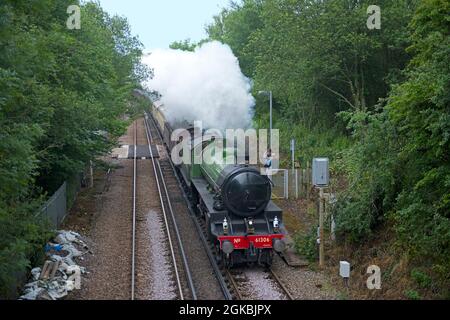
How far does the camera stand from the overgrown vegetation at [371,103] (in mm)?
12234

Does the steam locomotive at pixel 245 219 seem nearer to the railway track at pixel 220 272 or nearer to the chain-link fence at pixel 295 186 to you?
the railway track at pixel 220 272

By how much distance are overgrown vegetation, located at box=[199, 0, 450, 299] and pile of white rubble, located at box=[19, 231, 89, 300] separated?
730 cm

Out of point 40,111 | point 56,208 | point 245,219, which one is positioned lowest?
point 56,208

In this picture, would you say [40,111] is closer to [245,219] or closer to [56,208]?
[56,208]

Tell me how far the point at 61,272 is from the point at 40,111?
435 cm

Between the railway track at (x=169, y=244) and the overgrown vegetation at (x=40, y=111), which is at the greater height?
the overgrown vegetation at (x=40, y=111)

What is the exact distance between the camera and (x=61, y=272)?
47.4 ft

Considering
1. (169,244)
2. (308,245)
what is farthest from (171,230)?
(308,245)

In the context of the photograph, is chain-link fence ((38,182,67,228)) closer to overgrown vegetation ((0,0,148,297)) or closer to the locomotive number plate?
overgrown vegetation ((0,0,148,297))

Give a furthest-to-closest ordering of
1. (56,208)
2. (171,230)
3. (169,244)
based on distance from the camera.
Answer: (171,230) → (56,208) → (169,244)

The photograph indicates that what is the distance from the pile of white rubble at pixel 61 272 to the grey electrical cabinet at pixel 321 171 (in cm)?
674

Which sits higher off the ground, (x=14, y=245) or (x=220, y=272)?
(x=14, y=245)

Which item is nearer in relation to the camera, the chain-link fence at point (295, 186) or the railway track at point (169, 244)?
the railway track at point (169, 244)

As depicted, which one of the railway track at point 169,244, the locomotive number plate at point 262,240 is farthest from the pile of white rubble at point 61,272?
the locomotive number plate at point 262,240
